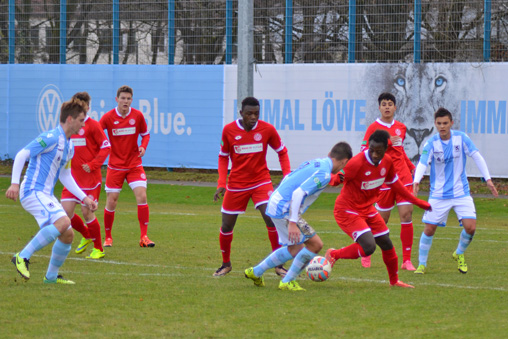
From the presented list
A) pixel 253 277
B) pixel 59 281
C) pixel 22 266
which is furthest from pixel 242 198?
pixel 22 266

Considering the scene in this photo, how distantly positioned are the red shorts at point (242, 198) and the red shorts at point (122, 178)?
3165 mm

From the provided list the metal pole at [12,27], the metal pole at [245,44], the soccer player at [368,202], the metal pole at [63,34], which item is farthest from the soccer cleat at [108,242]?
the metal pole at [12,27]

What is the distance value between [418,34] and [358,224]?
14.5 m

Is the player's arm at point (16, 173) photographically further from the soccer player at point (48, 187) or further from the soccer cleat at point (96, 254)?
the soccer cleat at point (96, 254)

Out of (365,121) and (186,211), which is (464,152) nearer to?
(186,211)

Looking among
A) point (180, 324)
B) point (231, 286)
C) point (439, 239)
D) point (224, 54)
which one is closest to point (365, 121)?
point (224, 54)

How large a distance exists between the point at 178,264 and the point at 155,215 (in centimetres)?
716

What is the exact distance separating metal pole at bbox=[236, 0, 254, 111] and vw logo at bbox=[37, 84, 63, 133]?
31.8 ft

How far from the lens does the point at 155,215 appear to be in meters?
17.6

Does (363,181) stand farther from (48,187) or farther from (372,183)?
(48,187)

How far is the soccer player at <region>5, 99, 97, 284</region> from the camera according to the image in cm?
827

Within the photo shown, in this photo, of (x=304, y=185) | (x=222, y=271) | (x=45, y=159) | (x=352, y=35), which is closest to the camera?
(x=304, y=185)

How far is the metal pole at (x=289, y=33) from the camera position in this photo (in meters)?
23.8

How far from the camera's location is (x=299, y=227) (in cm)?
806
